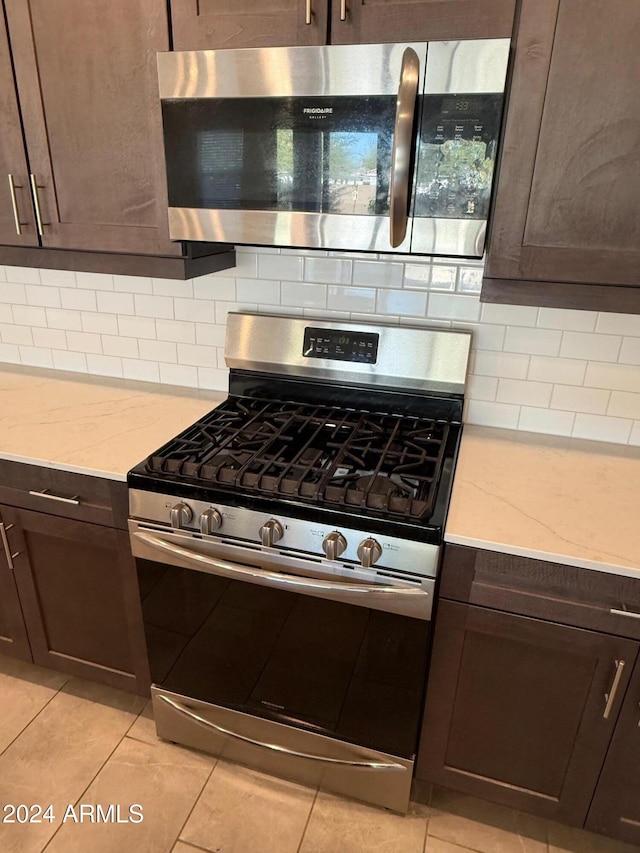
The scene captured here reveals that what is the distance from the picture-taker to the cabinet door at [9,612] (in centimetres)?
168

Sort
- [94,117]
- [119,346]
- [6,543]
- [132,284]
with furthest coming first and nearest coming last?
[119,346] → [132,284] → [6,543] → [94,117]

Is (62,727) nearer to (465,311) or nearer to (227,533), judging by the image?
Result: (227,533)

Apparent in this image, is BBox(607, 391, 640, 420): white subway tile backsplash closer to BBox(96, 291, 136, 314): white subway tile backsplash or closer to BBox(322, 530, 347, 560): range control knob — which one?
BBox(322, 530, 347, 560): range control knob

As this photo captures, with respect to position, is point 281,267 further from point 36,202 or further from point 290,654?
point 290,654

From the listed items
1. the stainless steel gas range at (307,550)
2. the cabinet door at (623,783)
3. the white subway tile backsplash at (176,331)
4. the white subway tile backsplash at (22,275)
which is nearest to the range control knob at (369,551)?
the stainless steel gas range at (307,550)

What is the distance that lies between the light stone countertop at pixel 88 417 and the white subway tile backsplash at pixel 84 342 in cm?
10

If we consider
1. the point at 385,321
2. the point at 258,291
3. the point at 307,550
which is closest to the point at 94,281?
the point at 258,291

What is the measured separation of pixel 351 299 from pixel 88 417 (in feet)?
2.85

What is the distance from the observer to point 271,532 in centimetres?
130

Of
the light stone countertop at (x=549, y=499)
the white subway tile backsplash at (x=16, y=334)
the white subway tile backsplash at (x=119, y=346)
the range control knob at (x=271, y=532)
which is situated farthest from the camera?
the white subway tile backsplash at (x=16, y=334)

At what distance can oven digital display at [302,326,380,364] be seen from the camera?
5.54ft

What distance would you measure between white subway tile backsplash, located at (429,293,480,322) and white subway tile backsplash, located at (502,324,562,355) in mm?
110

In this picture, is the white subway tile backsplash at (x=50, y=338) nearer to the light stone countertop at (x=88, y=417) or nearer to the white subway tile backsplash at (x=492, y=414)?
the light stone countertop at (x=88, y=417)

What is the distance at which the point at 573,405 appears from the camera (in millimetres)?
1639
